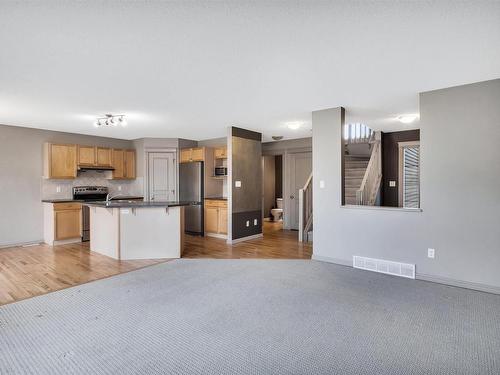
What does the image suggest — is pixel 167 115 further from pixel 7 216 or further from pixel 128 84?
pixel 7 216

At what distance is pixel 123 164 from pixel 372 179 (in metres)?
5.87

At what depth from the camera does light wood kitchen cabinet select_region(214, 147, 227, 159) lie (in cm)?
704

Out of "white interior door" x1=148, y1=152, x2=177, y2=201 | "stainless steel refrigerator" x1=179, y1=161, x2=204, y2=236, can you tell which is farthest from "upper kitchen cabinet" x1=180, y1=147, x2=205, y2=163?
"white interior door" x1=148, y1=152, x2=177, y2=201

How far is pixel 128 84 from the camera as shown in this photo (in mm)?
3379

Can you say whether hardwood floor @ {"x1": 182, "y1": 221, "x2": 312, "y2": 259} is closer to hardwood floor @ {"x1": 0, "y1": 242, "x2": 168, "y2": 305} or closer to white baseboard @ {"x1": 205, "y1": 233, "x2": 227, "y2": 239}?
white baseboard @ {"x1": 205, "y1": 233, "x2": 227, "y2": 239}

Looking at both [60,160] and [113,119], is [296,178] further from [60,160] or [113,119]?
[60,160]

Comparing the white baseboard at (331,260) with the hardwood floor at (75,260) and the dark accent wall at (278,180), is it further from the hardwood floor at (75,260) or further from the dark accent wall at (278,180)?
the dark accent wall at (278,180)

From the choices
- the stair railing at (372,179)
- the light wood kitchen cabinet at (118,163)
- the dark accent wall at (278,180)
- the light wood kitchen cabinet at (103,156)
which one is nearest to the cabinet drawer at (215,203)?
the light wood kitchen cabinet at (118,163)

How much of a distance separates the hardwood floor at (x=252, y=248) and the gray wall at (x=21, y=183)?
3137 mm

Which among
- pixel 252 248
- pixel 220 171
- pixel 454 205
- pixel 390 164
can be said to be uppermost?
pixel 390 164

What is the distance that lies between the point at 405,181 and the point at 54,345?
6.92 m

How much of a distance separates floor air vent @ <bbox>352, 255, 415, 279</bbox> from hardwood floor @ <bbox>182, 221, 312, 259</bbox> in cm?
89

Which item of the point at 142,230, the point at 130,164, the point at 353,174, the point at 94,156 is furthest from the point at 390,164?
the point at 94,156

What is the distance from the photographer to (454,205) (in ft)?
11.5
